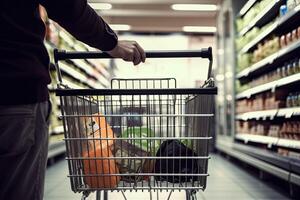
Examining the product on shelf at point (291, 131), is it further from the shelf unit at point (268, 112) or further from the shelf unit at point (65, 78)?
the shelf unit at point (65, 78)

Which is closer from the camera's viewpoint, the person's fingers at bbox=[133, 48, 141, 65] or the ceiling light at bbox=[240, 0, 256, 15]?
the person's fingers at bbox=[133, 48, 141, 65]

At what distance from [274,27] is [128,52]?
9.37 ft

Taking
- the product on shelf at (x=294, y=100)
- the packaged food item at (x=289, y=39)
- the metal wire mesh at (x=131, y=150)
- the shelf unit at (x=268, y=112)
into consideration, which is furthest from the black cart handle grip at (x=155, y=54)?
the packaged food item at (x=289, y=39)

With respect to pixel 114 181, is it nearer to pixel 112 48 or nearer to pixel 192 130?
pixel 192 130

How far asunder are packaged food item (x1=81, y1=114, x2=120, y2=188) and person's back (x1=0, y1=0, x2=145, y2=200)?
0.41m

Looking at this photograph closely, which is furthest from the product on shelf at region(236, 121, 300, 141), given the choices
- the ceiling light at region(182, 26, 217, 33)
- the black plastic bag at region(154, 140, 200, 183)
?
the ceiling light at region(182, 26, 217, 33)

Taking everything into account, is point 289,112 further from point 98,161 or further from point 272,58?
point 98,161

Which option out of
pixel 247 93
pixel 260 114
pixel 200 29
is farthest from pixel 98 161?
pixel 200 29

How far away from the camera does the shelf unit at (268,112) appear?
10.3 ft

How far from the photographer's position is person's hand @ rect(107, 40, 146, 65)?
3.69 feet

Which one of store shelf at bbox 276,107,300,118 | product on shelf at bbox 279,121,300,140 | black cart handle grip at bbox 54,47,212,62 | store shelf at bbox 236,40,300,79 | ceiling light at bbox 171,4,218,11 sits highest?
ceiling light at bbox 171,4,218,11

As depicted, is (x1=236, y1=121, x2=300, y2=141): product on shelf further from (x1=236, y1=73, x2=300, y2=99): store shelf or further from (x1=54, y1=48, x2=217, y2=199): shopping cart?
(x1=54, y1=48, x2=217, y2=199): shopping cart

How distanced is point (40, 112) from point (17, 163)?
0.44ft

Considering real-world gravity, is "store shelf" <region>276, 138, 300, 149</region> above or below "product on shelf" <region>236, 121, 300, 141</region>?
below
